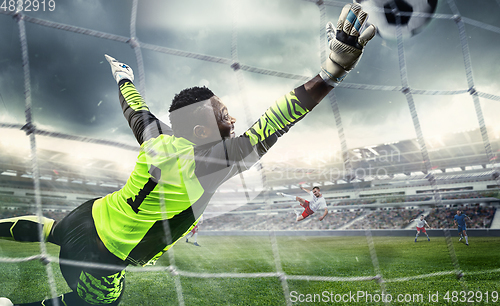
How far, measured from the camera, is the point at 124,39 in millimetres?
1540

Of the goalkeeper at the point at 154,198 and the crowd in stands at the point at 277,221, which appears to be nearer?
the goalkeeper at the point at 154,198

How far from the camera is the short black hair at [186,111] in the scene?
A: 843mm

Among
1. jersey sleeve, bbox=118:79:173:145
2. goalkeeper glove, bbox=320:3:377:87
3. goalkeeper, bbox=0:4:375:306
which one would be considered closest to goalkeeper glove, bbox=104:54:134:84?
jersey sleeve, bbox=118:79:173:145

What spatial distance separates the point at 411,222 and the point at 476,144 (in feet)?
15.9

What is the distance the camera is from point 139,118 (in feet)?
3.16

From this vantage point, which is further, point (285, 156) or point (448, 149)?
point (285, 156)

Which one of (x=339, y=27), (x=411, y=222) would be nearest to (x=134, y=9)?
(x=339, y=27)

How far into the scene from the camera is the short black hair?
0.84 m

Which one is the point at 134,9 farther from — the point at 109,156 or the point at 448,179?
the point at 448,179

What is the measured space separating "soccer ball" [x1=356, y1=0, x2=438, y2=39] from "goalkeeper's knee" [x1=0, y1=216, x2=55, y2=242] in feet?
6.52

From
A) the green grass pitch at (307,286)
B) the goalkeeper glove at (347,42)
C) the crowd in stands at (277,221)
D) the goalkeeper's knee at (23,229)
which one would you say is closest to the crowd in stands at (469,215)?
the crowd in stands at (277,221)

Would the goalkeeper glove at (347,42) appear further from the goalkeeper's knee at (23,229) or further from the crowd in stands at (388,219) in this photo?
the crowd in stands at (388,219)

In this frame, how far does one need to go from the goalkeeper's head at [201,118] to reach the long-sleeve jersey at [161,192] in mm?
28

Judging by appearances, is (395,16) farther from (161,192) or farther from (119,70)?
(161,192)
